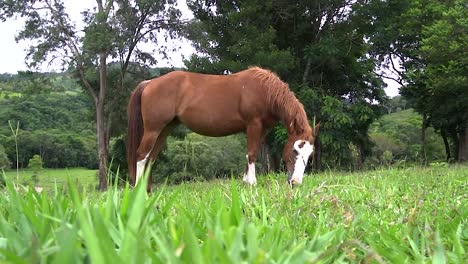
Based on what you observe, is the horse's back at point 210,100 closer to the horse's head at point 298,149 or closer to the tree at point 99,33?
the horse's head at point 298,149

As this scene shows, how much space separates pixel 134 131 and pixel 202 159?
6.29m

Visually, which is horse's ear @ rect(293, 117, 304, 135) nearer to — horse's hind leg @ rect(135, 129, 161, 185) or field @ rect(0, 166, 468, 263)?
horse's hind leg @ rect(135, 129, 161, 185)

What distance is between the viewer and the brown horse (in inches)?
291

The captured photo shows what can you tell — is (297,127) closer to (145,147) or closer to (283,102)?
(283,102)

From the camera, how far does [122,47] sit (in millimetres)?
21750

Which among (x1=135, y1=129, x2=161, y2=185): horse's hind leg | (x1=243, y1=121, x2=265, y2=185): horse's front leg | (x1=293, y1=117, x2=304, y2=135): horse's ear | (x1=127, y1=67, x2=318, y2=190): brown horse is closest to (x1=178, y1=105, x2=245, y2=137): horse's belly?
(x1=127, y1=67, x2=318, y2=190): brown horse

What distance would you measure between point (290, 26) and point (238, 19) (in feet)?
10.5

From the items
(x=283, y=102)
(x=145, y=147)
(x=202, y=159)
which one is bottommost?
(x=202, y=159)

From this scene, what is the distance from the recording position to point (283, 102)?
7.50 meters

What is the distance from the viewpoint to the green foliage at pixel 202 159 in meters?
8.16

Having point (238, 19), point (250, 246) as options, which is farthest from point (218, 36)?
point (250, 246)

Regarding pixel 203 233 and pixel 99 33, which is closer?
pixel 203 233

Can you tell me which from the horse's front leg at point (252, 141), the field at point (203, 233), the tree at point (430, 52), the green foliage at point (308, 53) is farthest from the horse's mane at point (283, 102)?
the tree at point (430, 52)

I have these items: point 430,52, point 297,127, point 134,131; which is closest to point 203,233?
point 297,127
